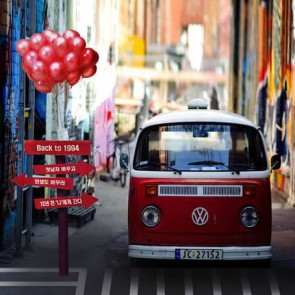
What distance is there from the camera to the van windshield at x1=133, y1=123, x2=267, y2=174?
9.65 meters

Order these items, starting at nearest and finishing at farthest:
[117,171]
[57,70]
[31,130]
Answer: [57,70] < [31,130] < [117,171]

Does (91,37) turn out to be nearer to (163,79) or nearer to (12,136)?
(12,136)

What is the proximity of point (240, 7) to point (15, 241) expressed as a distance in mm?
25648

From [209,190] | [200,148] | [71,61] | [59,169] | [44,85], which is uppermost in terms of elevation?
[71,61]

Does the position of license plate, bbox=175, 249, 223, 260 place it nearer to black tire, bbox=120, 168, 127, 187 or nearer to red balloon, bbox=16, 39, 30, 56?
red balloon, bbox=16, 39, 30, 56

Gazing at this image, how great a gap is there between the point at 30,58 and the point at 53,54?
29 centimetres

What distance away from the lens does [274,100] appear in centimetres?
2212

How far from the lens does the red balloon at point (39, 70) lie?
10.1 meters

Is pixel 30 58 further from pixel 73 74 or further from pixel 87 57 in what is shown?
pixel 87 57

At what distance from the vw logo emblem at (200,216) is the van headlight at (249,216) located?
422 mm

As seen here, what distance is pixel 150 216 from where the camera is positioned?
31.2ft

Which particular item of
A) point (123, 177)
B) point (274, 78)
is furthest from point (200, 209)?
point (274, 78)

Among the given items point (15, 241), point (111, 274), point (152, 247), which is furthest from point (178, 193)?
point (15, 241)

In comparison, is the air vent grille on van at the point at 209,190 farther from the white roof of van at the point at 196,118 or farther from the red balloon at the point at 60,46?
the red balloon at the point at 60,46
